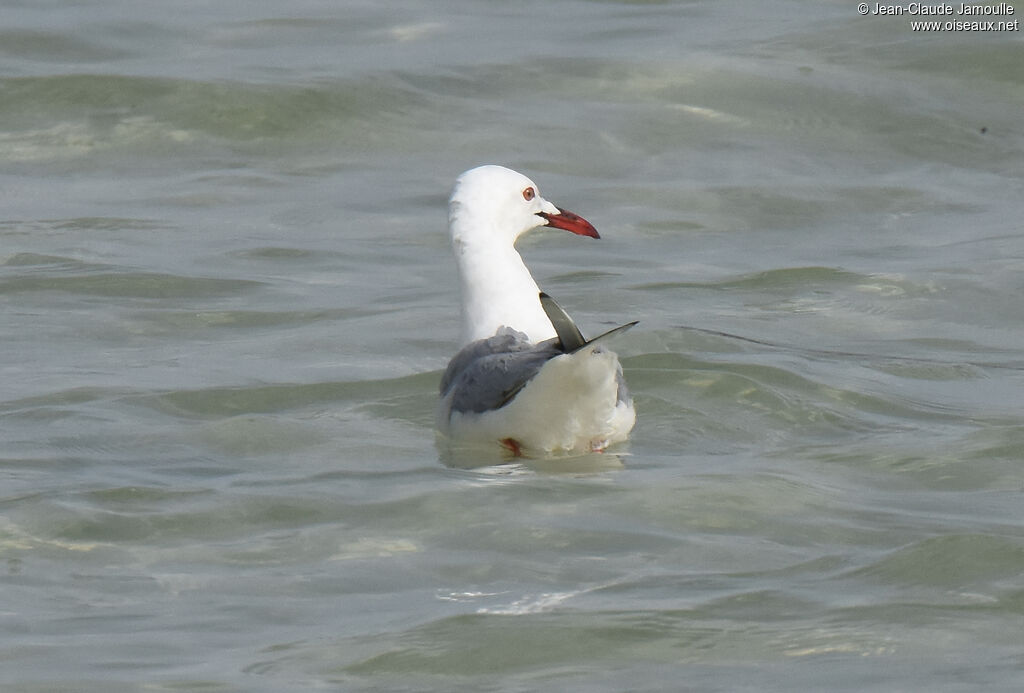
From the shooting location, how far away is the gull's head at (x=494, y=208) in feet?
28.6

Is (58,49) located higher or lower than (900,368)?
higher

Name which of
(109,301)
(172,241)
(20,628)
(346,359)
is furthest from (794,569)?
(172,241)

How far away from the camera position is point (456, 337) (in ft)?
32.3

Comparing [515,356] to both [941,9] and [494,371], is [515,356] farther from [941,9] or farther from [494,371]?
[941,9]

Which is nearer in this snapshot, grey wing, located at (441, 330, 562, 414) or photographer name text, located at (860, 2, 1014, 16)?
grey wing, located at (441, 330, 562, 414)

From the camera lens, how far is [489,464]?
7.77 metres

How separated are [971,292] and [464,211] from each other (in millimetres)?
3345

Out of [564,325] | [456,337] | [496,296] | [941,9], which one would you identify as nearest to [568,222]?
[496,296]

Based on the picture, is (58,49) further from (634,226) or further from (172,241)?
(634,226)

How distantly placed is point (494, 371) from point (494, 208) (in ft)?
4.42

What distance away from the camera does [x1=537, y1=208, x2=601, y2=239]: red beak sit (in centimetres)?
899

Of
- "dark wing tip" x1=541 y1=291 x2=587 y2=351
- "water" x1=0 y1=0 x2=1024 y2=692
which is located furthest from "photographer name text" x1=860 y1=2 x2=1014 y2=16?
"dark wing tip" x1=541 y1=291 x2=587 y2=351

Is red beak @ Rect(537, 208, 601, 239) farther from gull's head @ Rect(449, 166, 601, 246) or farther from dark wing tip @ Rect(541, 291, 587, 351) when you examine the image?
dark wing tip @ Rect(541, 291, 587, 351)

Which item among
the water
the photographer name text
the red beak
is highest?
the photographer name text
